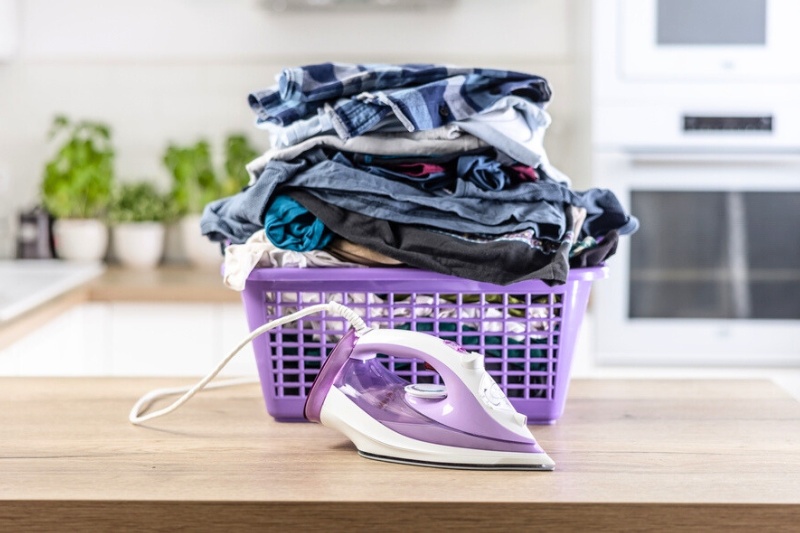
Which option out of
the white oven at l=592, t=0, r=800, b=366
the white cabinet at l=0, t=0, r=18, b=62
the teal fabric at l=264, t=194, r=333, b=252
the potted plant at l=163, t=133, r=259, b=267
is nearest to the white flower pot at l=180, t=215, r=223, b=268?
the potted plant at l=163, t=133, r=259, b=267

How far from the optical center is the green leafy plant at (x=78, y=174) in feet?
8.60

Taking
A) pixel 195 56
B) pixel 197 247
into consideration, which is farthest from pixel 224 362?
pixel 195 56

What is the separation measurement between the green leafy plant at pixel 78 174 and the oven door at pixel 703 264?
133 cm

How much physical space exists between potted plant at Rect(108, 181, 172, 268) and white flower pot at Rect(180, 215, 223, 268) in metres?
0.07

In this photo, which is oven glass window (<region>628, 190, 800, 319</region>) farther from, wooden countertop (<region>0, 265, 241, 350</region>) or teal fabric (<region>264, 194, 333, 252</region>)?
teal fabric (<region>264, 194, 333, 252</region>)

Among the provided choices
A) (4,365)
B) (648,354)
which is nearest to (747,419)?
(4,365)

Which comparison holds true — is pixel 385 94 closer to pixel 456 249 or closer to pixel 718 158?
pixel 456 249

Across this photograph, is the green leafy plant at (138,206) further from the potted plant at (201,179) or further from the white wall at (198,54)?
the white wall at (198,54)

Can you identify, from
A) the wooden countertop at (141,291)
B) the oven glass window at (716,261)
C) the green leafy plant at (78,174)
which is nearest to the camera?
the wooden countertop at (141,291)

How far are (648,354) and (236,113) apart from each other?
1337 mm

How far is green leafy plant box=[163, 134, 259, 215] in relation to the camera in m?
2.67

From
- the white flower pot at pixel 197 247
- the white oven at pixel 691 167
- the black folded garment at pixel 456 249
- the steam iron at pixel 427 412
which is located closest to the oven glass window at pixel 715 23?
the white oven at pixel 691 167

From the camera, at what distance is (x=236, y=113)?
9.23ft

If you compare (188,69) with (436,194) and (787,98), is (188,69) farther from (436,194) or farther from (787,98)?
(436,194)
